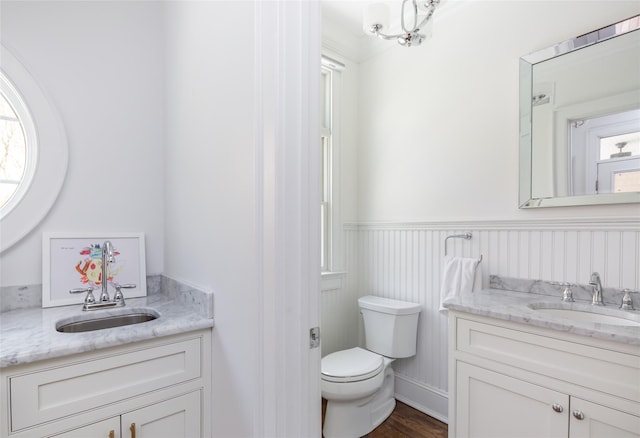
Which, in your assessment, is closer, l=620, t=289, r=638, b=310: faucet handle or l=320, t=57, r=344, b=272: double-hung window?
l=620, t=289, r=638, b=310: faucet handle

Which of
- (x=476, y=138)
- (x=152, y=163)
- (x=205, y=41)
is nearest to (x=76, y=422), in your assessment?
(x=152, y=163)

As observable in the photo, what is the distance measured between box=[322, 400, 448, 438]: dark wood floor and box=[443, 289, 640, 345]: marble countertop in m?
0.93

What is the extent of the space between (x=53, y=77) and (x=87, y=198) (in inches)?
23.3

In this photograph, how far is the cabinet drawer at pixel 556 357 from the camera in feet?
3.59

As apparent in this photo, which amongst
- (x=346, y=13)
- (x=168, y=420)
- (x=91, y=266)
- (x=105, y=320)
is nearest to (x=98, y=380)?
(x=168, y=420)

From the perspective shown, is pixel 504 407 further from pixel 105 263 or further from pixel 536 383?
pixel 105 263

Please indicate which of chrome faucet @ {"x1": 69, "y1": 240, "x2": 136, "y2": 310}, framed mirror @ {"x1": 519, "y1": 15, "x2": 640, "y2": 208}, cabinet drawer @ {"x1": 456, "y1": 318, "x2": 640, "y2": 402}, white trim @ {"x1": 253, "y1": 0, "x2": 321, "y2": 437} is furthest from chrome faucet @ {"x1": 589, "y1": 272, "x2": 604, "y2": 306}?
chrome faucet @ {"x1": 69, "y1": 240, "x2": 136, "y2": 310}

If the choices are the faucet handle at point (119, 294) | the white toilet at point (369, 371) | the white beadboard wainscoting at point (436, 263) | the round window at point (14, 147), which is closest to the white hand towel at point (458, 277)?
the white beadboard wainscoting at point (436, 263)

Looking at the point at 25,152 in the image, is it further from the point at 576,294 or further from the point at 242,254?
the point at 576,294

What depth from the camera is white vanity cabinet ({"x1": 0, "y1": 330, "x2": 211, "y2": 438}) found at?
1.01 m

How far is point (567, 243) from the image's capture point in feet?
5.35

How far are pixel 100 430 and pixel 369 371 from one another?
1287mm

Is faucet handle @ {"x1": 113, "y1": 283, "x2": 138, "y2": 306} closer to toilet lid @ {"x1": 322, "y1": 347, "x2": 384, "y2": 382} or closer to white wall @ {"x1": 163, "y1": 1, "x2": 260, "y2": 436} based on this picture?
white wall @ {"x1": 163, "y1": 1, "x2": 260, "y2": 436}

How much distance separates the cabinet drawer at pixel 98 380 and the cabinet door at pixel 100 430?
0.20 ft
